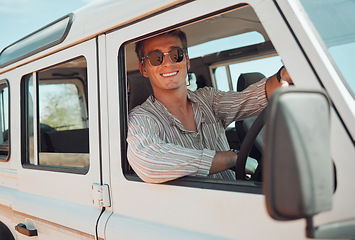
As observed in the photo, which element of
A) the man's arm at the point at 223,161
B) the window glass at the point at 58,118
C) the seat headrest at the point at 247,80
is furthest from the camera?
the seat headrest at the point at 247,80

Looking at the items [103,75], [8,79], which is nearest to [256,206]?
[103,75]

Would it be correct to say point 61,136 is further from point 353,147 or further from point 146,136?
point 353,147

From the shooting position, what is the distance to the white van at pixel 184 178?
0.79 m

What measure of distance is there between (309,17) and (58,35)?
135cm

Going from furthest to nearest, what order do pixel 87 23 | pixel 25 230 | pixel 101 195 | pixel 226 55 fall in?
pixel 226 55, pixel 25 230, pixel 87 23, pixel 101 195

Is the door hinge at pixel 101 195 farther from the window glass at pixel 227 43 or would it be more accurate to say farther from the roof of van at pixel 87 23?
the window glass at pixel 227 43

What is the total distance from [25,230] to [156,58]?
1.20m

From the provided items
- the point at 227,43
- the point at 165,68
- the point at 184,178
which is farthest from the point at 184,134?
the point at 227,43

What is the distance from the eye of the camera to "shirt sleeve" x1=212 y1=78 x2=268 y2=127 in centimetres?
214

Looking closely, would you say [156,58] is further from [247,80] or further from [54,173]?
[247,80]

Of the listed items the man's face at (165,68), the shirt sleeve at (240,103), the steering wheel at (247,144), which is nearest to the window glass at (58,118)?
the man's face at (165,68)

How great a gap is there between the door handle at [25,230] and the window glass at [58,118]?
363 millimetres

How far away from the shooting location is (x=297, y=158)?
0.77m

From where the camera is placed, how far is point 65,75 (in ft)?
15.4
